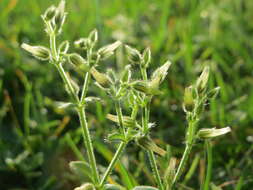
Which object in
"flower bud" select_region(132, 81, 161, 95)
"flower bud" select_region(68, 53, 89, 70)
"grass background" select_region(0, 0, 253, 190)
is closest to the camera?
"flower bud" select_region(132, 81, 161, 95)

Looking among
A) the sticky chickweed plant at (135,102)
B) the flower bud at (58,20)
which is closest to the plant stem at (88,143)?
the sticky chickweed plant at (135,102)

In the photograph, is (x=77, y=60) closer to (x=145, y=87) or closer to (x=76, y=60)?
(x=76, y=60)

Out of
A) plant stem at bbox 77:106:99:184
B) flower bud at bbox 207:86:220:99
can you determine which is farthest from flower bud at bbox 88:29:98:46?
flower bud at bbox 207:86:220:99

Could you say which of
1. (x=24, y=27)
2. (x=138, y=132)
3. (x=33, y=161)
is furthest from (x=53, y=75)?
(x=138, y=132)

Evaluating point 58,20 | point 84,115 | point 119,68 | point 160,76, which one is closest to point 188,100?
point 160,76

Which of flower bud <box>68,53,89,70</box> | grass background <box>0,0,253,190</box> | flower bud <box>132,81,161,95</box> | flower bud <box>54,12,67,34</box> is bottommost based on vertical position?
grass background <box>0,0,253,190</box>

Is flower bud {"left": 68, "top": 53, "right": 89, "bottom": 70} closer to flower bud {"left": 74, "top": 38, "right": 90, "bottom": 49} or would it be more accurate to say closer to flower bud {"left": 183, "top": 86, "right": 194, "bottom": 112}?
flower bud {"left": 74, "top": 38, "right": 90, "bottom": 49}
